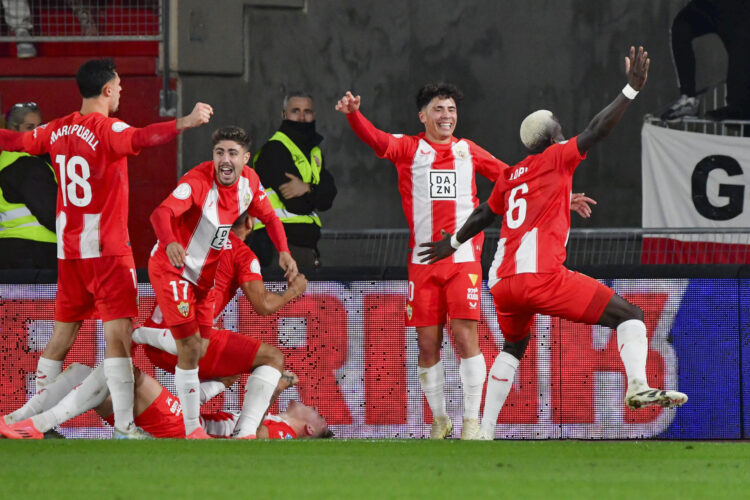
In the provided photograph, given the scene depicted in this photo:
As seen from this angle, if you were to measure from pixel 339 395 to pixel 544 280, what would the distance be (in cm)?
217

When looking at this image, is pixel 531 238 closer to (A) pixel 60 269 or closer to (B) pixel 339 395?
(B) pixel 339 395

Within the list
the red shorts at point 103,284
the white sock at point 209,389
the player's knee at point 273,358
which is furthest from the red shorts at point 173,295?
the white sock at point 209,389

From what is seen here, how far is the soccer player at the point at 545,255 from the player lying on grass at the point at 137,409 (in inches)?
60.1

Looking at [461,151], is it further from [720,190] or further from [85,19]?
[85,19]

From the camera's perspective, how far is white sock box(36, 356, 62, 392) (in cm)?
757

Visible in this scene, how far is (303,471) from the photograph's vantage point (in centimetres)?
533

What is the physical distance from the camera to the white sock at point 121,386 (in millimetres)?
7305

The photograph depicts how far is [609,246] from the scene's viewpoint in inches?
455

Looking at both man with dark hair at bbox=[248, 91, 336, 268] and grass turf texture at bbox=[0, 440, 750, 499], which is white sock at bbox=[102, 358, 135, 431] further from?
man with dark hair at bbox=[248, 91, 336, 268]

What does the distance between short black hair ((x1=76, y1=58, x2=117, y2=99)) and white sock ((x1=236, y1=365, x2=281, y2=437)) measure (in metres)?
1.99

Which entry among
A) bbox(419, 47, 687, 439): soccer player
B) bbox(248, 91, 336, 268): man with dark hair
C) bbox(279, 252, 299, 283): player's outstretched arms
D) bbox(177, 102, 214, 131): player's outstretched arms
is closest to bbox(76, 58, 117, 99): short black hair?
bbox(177, 102, 214, 131): player's outstretched arms

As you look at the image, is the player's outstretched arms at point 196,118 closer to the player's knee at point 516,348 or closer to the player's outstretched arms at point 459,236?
the player's outstretched arms at point 459,236

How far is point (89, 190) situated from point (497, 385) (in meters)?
2.68

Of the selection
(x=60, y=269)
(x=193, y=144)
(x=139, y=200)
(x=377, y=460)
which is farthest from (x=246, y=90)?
(x=377, y=460)
